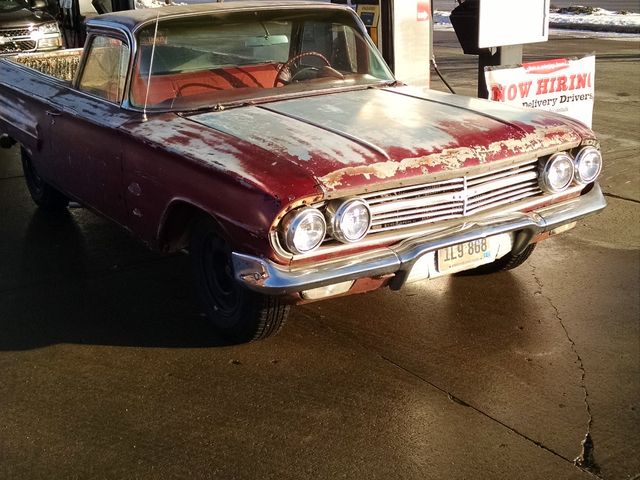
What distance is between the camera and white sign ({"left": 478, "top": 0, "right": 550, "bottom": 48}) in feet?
23.6

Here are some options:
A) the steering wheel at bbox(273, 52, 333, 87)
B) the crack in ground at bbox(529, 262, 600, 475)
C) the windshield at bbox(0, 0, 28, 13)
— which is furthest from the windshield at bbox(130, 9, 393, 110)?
the windshield at bbox(0, 0, 28, 13)

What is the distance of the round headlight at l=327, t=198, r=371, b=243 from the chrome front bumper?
0.11 meters

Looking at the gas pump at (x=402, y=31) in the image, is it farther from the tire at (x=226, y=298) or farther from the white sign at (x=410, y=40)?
the tire at (x=226, y=298)

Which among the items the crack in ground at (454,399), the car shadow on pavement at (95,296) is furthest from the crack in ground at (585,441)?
the car shadow on pavement at (95,296)

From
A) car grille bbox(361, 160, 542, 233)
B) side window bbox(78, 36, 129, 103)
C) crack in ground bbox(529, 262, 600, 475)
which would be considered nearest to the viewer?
crack in ground bbox(529, 262, 600, 475)

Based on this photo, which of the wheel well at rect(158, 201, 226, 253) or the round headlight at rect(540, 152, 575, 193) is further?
the round headlight at rect(540, 152, 575, 193)

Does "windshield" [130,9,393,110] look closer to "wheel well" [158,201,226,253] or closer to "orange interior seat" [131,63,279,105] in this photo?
"orange interior seat" [131,63,279,105]

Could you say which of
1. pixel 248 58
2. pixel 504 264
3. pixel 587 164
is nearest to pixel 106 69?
pixel 248 58

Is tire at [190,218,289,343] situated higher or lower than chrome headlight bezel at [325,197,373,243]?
lower

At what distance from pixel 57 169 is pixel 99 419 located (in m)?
2.52

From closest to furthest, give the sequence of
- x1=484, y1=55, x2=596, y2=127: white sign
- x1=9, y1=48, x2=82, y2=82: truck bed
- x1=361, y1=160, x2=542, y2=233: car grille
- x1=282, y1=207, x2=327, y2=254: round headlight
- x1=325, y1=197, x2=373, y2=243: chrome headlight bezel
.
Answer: x1=282, y1=207, x2=327, y2=254: round headlight
x1=325, y1=197, x2=373, y2=243: chrome headlight bezel
x1=361, y1=160, x2=542, y2=233: car grille
x1=484, y1=55, x2=596, y2=127: white sign
x1=9, y1=48, x2=82, y2=82: truck bed

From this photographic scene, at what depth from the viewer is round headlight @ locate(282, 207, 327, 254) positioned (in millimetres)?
3793

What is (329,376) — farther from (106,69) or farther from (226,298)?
(106,69)

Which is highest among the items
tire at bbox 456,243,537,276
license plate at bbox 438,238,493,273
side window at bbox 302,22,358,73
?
side window at bbox 302,22,358,73
